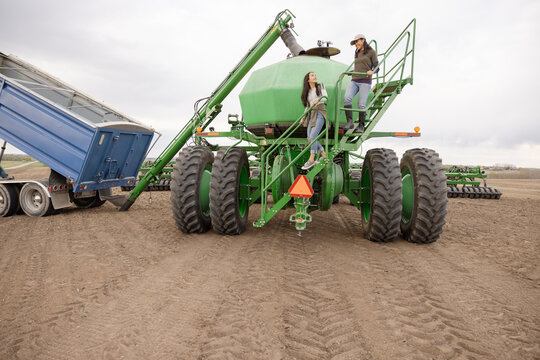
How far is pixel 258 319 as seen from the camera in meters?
2.81

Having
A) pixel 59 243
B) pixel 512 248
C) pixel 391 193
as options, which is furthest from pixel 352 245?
pixel 59 243

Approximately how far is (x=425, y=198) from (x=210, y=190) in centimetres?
319

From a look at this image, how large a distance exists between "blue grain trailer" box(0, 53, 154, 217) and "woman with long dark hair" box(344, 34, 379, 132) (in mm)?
5350

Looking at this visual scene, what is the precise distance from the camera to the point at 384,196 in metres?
4.93

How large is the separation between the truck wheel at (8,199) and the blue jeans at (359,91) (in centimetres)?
789

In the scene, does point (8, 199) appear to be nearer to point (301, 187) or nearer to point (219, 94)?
point (219, 94)

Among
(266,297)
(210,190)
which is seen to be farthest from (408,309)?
(210,190)

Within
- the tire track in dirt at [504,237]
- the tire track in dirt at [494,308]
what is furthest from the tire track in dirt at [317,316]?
the tire track in dirt at [504,237]

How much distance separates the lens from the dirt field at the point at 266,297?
8.02 ft

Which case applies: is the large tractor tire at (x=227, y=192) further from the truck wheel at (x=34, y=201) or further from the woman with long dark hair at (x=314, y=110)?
the truck wheel at (x=34, y=201)

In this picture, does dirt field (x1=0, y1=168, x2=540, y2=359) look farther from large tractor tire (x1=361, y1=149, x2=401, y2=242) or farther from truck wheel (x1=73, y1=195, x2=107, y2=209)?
truck wheel (x1=73, y1=195, x2=107, y2=209)

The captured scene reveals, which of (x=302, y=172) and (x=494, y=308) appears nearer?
(x=494, y=308)

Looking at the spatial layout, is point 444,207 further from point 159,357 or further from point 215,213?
point 159,357

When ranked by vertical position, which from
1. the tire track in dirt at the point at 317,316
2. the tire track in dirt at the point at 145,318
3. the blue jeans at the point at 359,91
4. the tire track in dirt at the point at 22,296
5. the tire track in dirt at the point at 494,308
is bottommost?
the tire track in dirt at the point at 22,296
